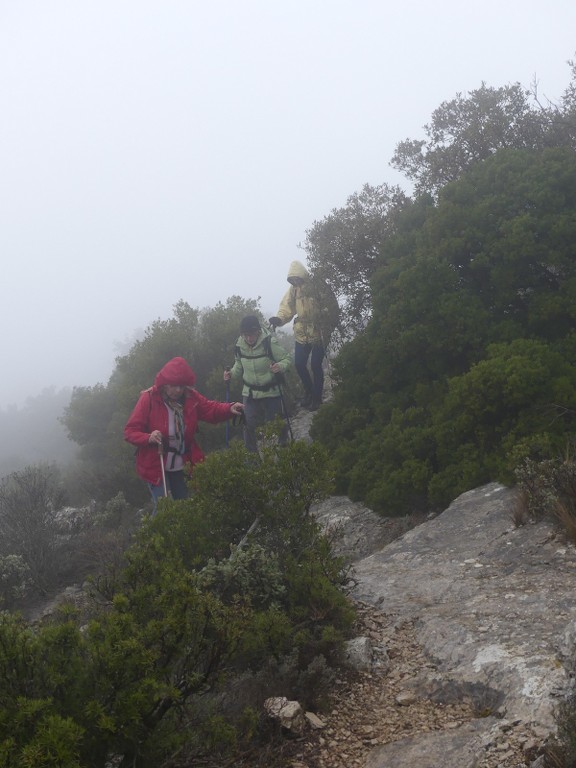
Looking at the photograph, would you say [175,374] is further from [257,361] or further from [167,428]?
[257,361]

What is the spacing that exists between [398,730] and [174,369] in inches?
170

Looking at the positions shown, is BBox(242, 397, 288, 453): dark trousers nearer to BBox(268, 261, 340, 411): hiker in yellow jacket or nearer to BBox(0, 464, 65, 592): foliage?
BBox(268, 261, 340, 411): hiker in yellow jacket

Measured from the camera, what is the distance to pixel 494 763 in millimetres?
2770

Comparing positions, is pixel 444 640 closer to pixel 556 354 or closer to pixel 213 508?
pixel 213 508

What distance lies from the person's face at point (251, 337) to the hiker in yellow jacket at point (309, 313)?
183cm

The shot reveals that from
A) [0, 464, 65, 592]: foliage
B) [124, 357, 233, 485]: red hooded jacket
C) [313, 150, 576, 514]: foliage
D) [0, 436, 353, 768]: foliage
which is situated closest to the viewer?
[0, 436, 353, 768]: foliage

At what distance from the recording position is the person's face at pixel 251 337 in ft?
29.2

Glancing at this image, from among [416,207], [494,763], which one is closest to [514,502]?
[494,763]

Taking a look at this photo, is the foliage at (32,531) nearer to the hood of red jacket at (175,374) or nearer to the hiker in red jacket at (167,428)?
the hiker in red jacket at (167,428)

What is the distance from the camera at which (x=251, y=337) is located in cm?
891

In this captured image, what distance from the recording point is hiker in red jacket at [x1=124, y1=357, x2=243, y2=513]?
22.6 feet

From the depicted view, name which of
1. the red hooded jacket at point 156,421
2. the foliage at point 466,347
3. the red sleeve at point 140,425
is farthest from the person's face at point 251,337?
the red sleeve at point 140,425

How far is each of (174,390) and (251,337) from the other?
7.02 ft

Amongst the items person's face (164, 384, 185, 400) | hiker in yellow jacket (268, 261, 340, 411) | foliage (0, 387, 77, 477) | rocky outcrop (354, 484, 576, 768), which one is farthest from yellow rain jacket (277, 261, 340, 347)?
foliage (0, 387, 77, 477)
